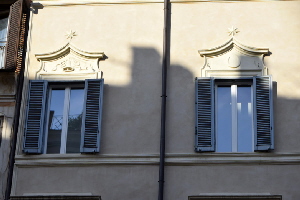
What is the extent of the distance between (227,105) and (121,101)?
8.23 feet

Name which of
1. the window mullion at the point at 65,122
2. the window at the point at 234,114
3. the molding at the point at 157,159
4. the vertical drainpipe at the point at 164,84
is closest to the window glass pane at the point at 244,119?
the window at the point at 234,114

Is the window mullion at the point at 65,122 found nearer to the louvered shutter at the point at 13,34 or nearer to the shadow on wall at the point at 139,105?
the shadow on wall at the point at 139,105

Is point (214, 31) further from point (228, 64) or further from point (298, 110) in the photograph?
point (298, 110)

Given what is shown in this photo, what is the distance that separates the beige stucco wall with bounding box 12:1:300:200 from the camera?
15.6 m

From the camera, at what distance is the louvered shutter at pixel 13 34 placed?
17.3 meters

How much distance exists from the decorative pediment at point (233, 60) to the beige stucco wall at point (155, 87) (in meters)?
0.18

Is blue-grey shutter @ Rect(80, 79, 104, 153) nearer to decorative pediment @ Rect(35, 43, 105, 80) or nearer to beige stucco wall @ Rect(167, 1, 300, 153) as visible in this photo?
decorative pediment @ Rect(35, 43, 105, 80)

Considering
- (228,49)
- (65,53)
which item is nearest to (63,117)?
(65,53)

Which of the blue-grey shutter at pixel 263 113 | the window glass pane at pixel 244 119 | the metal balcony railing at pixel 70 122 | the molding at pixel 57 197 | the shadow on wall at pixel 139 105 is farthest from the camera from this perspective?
the metal balcony railing at pixel 70 122

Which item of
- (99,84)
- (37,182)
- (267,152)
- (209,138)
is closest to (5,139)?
(37,182)

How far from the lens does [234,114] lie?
16344 millimetres

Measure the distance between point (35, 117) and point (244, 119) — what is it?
4.93 metres

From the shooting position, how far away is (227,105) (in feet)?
54.2

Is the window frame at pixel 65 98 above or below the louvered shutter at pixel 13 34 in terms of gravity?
below
